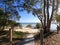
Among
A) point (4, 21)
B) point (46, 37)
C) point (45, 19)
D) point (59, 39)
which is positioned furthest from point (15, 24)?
point (59, 39)

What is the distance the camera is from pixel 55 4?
1789cm

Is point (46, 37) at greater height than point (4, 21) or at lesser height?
lesser

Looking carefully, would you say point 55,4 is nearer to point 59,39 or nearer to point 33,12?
point 33,12

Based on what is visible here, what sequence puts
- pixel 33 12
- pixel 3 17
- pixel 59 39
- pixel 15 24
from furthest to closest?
1. pixel 15 24
2. pixel 33 12
3. pixel 3 17
4. pixel 59 39

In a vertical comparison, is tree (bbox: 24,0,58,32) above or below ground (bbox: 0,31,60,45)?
above

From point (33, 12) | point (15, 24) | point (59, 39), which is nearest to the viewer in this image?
point (59, 39)

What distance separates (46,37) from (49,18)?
2876 mm

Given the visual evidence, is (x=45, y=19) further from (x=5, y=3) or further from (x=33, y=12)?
(x=5, y=3)

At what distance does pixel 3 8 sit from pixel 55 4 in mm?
6254

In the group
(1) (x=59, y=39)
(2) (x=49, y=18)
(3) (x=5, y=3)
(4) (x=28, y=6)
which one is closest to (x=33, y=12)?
(4) (x=28, y=6)

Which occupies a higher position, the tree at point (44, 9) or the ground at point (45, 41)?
the tree at point (44, 9)

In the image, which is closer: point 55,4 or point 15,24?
point 55,4

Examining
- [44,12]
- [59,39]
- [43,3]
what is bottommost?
[59,39]

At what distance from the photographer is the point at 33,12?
1902 cm
